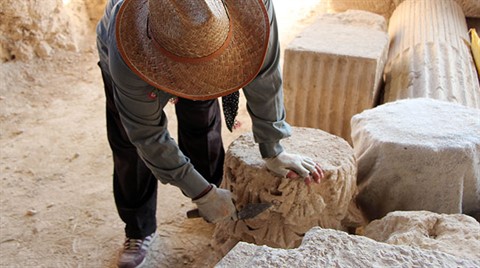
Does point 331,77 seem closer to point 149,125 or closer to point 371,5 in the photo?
point 149,125

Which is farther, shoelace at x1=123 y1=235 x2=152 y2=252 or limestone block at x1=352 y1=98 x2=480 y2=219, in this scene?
shoelace at x1=123 y1=235 x2=152 y2=252

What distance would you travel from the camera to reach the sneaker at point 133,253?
2.57m

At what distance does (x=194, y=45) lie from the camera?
4.87ft

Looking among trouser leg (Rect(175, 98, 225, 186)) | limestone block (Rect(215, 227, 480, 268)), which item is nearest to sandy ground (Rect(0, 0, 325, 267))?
trouser leg (Rect(175, 98, 225, 186))

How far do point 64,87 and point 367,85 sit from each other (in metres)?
2.75

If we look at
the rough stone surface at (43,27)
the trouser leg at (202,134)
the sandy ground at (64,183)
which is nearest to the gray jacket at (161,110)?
the trouser leg at (202,134)

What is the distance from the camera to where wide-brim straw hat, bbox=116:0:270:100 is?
57.9 inches

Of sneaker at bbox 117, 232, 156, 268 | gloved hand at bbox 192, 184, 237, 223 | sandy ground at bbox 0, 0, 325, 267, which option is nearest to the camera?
gloved hand at bbox 192, 184, 237, 223

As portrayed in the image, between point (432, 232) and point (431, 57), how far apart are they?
6.23 ft

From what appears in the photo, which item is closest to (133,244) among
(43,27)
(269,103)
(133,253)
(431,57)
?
(133,253)

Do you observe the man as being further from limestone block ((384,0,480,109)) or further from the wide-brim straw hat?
limestone block ((384,0,480,109))

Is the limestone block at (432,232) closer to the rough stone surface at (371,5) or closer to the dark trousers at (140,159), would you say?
the dark trousers at (140,159)

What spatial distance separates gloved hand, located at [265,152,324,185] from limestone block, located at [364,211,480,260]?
1.05 ft

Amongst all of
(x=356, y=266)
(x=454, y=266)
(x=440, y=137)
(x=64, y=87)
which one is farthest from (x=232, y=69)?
(x=64, y=87)
